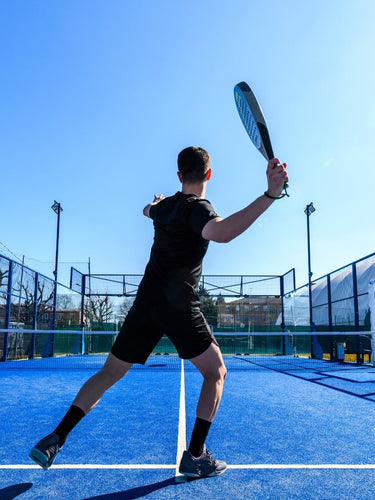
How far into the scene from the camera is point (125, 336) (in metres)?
2.88

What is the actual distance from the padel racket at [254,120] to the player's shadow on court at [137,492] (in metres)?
2.08

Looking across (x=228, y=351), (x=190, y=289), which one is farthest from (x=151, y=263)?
(x=228, y=351)

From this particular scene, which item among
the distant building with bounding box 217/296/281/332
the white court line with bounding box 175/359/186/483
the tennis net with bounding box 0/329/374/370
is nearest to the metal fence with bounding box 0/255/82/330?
the tennis net with bounding box 0/329/374/370

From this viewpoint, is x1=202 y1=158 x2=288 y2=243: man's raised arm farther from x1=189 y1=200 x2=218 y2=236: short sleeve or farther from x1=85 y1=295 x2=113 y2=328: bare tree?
x1=85 y1=295 x2=113 y2=328: bare tree

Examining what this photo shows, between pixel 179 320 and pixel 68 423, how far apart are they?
3.02ft

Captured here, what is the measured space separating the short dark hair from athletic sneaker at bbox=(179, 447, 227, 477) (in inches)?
70.1

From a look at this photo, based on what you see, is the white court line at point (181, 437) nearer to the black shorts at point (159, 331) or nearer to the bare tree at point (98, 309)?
the black shorts at point (159, 331)

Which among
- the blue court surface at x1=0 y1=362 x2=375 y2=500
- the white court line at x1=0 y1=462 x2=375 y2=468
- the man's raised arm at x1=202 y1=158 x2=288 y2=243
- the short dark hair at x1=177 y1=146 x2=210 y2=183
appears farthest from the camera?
the white court line at x1=0 y1=462 x2=375 y2=468

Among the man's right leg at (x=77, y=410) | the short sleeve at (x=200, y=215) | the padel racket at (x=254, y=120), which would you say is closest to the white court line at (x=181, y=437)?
the man's right leg at (x=77, y=410)

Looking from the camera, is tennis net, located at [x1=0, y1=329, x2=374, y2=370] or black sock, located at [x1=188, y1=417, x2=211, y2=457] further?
tennis net, located at [x1=0, y1=329, x2=374, y2=370]

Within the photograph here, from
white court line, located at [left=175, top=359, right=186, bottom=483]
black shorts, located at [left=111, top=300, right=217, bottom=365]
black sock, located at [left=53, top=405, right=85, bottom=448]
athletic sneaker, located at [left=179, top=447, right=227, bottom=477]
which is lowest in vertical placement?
white court line, located at [left=175, top=359, right=186, bottom=483]

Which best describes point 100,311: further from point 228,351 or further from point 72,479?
point 72,479

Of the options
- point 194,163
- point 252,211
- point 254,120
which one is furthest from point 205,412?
point 254,120

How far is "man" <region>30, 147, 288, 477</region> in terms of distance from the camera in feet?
8.79
